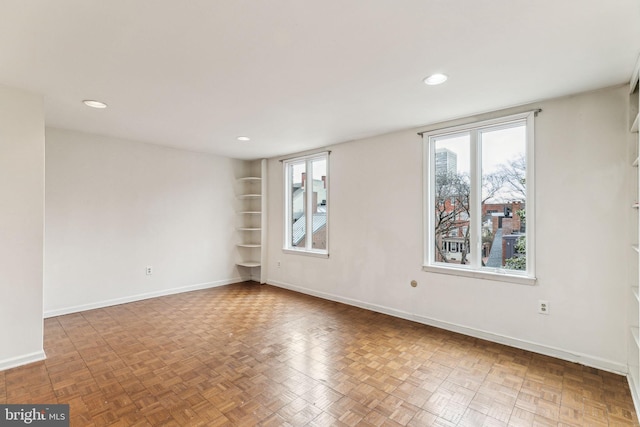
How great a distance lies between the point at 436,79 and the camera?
2404 mm

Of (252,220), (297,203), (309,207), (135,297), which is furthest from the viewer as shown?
(252,220)

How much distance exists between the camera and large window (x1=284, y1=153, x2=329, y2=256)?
16.2 ft

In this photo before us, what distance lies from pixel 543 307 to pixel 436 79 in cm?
221

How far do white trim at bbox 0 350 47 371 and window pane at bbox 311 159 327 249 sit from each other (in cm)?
338

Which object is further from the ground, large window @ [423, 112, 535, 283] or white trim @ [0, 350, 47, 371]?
large window @ [423, 112, 535, 283]

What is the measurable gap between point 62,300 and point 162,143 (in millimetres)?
2391

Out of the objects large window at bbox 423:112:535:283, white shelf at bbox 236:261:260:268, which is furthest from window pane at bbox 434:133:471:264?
white shelf at bbox 236:261:260:268

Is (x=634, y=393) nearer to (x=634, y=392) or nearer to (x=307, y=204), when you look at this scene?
(x=634, y=392)

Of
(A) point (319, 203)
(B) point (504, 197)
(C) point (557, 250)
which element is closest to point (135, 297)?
(A) point (319, 203)

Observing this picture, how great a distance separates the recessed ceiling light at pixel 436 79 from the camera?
2.34m

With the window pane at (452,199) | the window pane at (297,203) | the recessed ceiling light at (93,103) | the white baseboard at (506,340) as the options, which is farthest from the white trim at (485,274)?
the recessed ceiling light at (93,103)

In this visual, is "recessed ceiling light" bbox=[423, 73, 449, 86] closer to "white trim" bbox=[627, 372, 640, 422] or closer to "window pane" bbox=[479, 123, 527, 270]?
"window pane" bbox=[479, 123, 527, 270]

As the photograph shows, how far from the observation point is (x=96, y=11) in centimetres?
162

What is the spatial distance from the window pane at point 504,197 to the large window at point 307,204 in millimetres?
2172
